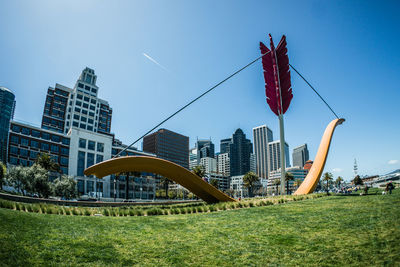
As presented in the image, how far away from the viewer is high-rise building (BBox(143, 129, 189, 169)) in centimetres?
12738

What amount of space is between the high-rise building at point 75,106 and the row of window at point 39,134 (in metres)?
11.9

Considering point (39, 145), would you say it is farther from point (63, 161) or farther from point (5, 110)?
point (5, 110)

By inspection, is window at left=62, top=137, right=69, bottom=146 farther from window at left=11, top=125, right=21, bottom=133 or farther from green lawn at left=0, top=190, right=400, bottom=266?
green lawn at left=0, top=190, right=400, bottom=266

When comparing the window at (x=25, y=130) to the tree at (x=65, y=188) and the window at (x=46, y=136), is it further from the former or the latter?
the tree at (x=65, y=188)

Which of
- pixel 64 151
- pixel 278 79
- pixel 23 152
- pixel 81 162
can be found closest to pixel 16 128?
pixel 23 152

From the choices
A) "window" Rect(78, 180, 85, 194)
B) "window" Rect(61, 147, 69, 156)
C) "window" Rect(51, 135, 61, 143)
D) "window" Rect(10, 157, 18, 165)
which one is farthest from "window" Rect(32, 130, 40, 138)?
"window" Rect(78, 180, 85, 194)

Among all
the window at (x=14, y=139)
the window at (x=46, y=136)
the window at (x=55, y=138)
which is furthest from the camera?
the window at (x=55, y=138)

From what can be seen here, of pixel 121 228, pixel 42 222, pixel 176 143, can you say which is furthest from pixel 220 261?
pixel 176 143

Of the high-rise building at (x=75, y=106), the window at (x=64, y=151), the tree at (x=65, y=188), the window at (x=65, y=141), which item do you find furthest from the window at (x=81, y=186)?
the high-rise building at (x=75, y=106)

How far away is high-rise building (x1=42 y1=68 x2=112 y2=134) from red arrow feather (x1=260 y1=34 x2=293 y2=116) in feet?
203

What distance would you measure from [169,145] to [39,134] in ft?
269

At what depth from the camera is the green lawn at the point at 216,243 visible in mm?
3917

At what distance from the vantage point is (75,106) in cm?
6688

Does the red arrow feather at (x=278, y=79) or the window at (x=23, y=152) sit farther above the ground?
the red arrow feather at (x=278, y=79)
